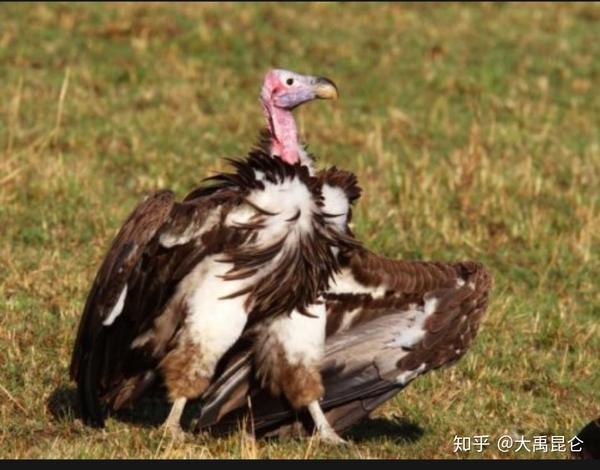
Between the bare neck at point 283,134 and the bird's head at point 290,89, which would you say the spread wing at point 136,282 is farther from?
the bird's head at point 290,89

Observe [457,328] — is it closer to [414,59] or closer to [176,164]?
[176,164]

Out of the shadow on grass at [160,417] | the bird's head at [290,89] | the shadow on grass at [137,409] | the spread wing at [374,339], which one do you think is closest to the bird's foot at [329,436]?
the spread wing at [374,339]

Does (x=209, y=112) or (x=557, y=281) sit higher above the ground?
(x=209, y=112)

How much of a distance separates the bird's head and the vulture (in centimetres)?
22

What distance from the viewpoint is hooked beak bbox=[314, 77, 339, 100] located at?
802 centimetres

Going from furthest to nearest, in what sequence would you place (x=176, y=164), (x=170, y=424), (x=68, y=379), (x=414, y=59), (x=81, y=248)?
(x=414, y=59) < (x=176, y=164) < (x=81, y=248) < (x=68, y=379) < (x=170, y=424)

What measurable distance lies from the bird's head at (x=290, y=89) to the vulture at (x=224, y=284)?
0.22 metres

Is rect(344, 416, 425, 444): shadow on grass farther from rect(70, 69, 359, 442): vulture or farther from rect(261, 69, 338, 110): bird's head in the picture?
rect(261, 69, 338, 110): bird's head

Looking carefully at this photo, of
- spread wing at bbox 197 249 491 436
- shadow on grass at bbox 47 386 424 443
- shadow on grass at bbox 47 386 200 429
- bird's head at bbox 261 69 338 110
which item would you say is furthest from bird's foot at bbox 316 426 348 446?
bird's head at bbox 261 69 338 110

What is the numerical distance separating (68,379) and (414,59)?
33.3ft

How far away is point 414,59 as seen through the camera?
18.1 m

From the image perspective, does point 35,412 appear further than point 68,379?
No

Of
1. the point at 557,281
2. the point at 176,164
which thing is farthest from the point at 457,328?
the point at 176,164

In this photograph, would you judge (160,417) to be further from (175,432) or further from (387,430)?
(387,430)
